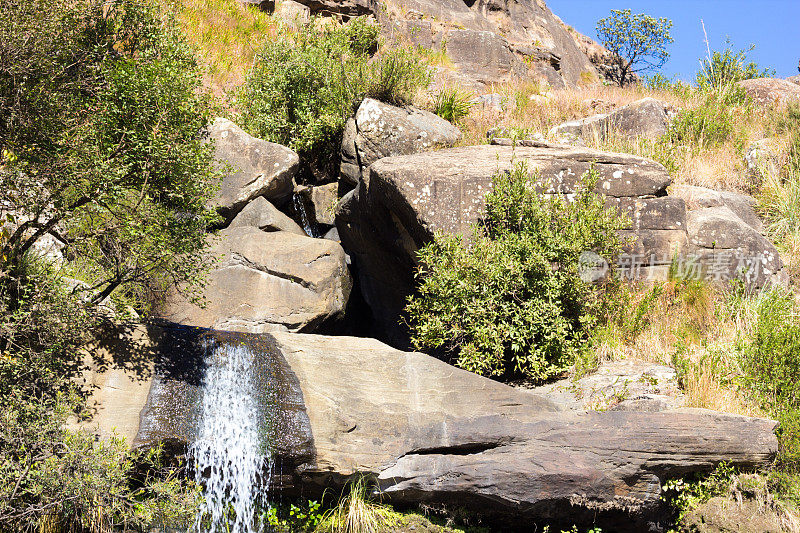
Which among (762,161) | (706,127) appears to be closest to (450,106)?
(706,127)

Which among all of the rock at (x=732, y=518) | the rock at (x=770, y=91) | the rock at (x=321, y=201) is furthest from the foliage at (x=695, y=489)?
the rock at (x=770, y=91)

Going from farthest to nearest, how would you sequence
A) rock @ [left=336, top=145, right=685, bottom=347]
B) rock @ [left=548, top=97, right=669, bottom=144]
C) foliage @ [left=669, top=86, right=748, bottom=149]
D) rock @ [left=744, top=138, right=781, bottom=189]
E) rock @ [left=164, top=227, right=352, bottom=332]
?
rock @ [left=548, top=97, right=669, bottom=144] → foliage @ [left=669, top=86, right=748, bottom=149] → rock @ [left=744, top=138, right=781, bottom=189] → rock @ [left=164, top=227, right=352, bottom=332] → rock @ [left=336, top=145, right=685, bottom=347]

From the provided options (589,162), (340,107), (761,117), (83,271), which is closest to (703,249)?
(589,162)

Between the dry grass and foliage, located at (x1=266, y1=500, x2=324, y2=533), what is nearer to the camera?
foliage, located at (x1=266, y1=500, x2=324, y2=533)

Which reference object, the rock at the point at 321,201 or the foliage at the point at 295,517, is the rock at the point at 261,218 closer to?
the rock at the point at 321,201

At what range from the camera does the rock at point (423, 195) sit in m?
9.91

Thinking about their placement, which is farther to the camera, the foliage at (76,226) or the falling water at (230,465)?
the falling water at (230,465)

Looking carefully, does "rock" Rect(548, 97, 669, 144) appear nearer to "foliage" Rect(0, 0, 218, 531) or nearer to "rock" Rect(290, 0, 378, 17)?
"foliage" Rect(0, 0, 218, 531)

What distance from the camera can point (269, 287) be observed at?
35.8ft

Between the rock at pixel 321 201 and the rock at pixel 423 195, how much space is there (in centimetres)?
166

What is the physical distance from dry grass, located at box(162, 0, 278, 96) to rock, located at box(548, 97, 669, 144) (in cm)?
854

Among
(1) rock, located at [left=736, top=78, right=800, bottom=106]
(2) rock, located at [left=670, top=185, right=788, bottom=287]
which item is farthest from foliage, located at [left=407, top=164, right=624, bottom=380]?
(1) rock, located at [left=736, top=78, right=800, bottom=106]

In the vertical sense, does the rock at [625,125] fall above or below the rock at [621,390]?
above

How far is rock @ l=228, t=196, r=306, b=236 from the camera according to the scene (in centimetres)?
1224
